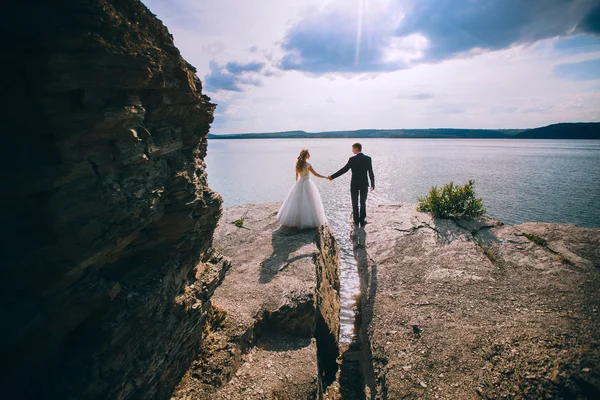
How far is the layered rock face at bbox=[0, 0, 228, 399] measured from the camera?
311 centimetres

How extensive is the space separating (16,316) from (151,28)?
4.42 m

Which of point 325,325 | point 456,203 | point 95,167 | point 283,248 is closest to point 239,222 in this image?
point 283,248

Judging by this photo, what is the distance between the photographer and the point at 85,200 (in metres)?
3.48

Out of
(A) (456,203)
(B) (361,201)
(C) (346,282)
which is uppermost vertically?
(B) (361,201)

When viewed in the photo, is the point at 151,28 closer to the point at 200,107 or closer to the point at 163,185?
the point at 200,107

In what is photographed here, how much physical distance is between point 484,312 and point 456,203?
8.52 meters

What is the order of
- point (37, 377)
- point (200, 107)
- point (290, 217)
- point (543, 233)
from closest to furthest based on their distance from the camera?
1. point (37, 377)
2. point (200, 107)
3. point (543, 233)
4. point (290, 217)

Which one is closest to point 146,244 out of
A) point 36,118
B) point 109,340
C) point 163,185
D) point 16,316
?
point 163,185

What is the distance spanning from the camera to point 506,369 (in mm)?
5266

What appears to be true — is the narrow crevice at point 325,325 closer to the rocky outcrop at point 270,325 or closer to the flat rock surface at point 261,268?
the rocky outcrop at point 270,325

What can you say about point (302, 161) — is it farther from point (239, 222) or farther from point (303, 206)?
point (239, 222)

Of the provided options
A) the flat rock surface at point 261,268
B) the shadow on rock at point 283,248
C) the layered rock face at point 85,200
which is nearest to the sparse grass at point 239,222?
the flat rock surface at point 261,268

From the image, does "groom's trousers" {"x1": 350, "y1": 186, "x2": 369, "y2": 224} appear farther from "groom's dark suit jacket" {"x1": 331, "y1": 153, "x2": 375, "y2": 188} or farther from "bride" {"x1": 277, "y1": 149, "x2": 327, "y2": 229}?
"bride" {"x1": 277, "y1": 149, "x2": 327, "y2": 229}

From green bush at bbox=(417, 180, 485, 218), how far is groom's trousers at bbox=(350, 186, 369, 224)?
391 cm
